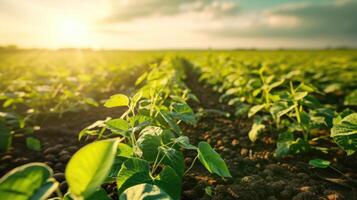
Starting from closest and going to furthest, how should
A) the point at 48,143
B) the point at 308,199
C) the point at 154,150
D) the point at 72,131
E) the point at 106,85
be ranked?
the point at 154,150, the point at 308,199, the point at 48,143, the point at 72,131, the point at 106,85

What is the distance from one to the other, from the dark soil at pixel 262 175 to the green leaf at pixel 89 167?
958 millimetres

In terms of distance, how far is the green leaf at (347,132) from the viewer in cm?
182

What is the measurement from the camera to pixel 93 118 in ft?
11.5

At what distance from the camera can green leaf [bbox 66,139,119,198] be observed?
0.85 metres

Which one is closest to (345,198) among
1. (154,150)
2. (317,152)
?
(317,152)

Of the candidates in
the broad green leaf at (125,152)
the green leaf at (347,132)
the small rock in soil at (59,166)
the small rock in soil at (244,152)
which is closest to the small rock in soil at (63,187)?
the small rock in soil at (59,166)

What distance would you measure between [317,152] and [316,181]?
19.9 inches

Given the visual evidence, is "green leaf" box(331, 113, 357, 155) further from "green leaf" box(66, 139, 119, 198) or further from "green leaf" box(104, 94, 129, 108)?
"green leaf" box(66, 139, 119, 198)

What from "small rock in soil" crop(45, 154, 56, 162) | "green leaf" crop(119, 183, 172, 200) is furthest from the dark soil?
"small rock in soil" crop(45, 154, 56, 162)

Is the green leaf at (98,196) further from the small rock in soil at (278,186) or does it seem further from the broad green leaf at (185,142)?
the small rock in soil at (278,186)

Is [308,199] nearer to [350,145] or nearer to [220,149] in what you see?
[350,145]

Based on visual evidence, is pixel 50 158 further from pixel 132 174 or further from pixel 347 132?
pixel 347 132

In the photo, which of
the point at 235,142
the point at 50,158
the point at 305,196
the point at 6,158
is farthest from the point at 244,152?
the point at 6,158

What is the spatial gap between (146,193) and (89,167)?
0.19 metres
